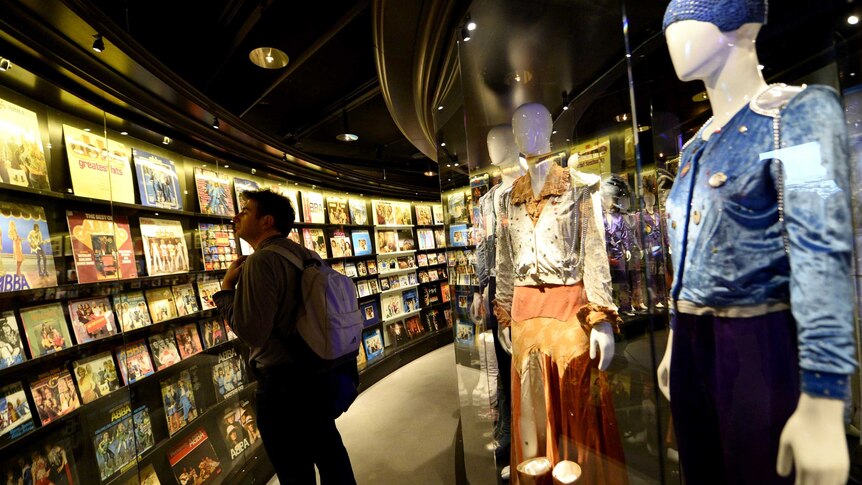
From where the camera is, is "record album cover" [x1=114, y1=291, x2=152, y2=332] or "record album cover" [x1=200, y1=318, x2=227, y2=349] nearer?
"record album cover" [x1=114, y1=291, x2=152, y2=332]

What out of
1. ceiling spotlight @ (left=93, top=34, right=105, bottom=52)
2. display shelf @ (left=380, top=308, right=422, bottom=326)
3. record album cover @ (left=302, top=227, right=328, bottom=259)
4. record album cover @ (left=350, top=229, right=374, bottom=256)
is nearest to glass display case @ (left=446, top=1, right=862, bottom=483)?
ceiling spotlight @ (left=93, top=34, right=105, bottom=52)

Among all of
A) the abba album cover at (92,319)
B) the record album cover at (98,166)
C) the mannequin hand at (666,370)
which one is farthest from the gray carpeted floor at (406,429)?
the record album cover at (98,166)

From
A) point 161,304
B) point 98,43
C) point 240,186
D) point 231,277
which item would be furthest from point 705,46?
point 240,186

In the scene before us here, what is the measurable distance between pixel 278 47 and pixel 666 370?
11.7 ft

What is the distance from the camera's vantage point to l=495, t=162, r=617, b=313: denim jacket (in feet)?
4.47

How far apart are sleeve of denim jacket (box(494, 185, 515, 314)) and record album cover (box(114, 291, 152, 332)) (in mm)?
2028

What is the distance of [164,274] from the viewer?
231 centimetres

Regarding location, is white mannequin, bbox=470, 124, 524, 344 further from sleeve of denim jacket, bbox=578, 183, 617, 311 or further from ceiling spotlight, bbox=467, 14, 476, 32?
ceiling spotlight, bbox=467, 14, 476, 32

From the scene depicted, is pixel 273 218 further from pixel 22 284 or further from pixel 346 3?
pixel 346 3

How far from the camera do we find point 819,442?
22.1 inches

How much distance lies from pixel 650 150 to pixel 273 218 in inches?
64.7

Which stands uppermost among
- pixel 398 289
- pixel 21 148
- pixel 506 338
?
pixel 21 148

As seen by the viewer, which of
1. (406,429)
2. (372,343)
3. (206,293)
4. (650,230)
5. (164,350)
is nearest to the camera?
(650,230)

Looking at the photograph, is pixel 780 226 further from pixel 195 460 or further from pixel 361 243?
pixel 361 243
